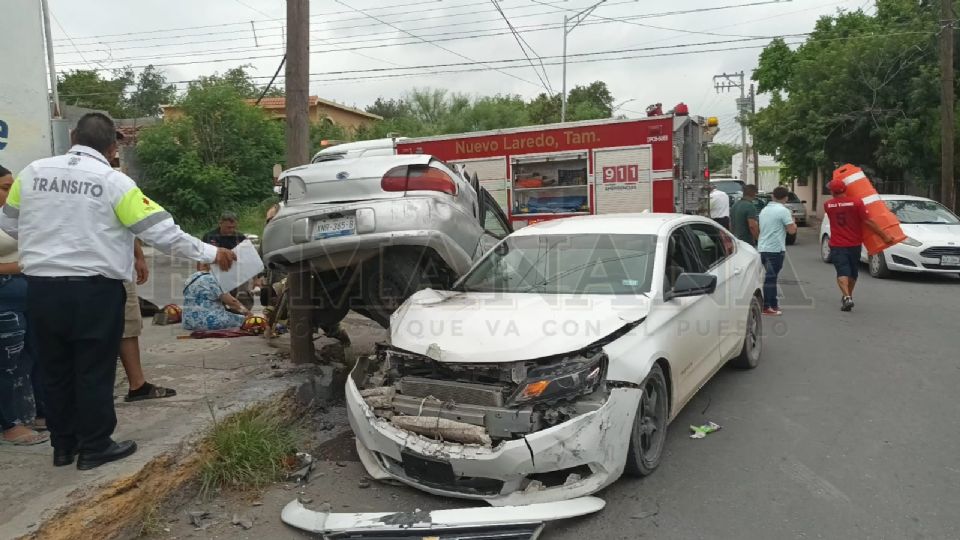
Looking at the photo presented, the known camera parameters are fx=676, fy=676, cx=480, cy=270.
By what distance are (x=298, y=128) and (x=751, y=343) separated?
175 inches

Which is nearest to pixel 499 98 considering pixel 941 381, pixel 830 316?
pixel 830 316

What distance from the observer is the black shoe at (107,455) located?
3.42 meters

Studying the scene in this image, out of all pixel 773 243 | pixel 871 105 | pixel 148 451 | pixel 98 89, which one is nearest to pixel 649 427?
pixel 148 451

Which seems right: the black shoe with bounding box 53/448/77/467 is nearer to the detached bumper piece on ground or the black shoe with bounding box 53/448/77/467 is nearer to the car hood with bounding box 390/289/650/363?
the detached bumper piece on ground

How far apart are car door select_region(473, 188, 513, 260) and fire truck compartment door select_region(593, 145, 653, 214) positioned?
3801 millimetres

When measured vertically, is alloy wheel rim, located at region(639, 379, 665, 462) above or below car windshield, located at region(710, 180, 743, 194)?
below

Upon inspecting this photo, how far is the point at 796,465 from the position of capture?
404 cm

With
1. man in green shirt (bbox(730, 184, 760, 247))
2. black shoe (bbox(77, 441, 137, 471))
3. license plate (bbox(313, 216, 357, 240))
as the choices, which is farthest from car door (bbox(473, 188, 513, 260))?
man in green shirt (bbox(730, 184, 760, 247))

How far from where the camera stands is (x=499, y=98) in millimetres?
38438

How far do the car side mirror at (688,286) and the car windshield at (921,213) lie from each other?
9792 mm

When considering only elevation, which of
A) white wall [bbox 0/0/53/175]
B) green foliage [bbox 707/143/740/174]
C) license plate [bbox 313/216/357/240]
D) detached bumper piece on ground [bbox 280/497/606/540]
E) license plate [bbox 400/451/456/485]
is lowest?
detached bumper piece on ground [bbox 280/497/606/540]

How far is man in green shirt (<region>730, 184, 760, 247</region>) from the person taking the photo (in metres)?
9.55

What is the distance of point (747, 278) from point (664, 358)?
8.34ft

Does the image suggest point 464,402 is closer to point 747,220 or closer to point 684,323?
point 684,323
